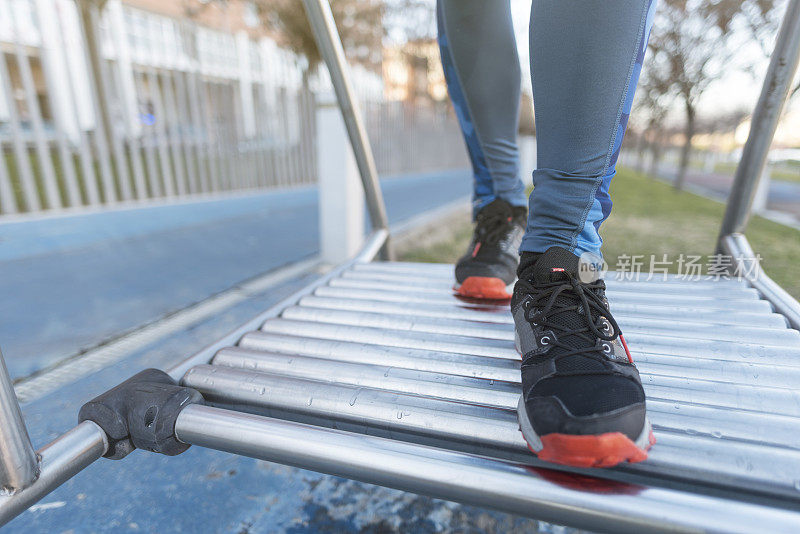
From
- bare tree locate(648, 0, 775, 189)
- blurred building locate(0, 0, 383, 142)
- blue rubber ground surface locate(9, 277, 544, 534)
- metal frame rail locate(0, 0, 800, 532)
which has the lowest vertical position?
blue rubber ground surface locate(9, 277, 544, 534)

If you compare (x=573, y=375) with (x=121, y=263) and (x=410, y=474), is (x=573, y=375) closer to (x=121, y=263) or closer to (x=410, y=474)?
(x=410, y=474)

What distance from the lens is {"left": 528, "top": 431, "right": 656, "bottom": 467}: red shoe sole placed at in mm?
430

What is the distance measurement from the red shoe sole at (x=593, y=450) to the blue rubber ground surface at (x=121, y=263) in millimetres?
1134

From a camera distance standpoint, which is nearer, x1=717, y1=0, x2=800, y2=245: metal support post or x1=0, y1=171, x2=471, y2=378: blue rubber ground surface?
x1=717, y1=0, x2=800, y2=245: metal support post

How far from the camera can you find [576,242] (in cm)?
62

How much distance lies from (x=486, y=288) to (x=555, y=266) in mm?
362

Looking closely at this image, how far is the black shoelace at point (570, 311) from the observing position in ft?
1.74

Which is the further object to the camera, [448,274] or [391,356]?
[448,274]

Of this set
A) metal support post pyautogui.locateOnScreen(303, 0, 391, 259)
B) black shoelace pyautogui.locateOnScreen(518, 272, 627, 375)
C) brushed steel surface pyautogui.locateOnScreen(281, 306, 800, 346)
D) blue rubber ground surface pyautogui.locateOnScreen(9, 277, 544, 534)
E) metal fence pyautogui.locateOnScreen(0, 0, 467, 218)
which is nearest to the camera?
black shoelace pyautogui.locateOnScreen(518, 272, 627, 375)

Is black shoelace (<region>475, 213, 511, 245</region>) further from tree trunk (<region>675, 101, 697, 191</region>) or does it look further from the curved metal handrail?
tree trunk (<region>675, 101, 697, 191</region>)

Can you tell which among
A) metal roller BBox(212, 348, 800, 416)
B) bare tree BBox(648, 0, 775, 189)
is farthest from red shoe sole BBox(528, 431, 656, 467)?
bare tree BBox(648, 0, 775, 189)

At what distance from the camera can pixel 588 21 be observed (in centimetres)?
54

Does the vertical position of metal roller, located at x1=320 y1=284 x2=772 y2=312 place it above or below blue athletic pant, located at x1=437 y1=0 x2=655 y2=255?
below

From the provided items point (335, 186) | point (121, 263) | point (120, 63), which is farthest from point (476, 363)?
point (120, 63)
